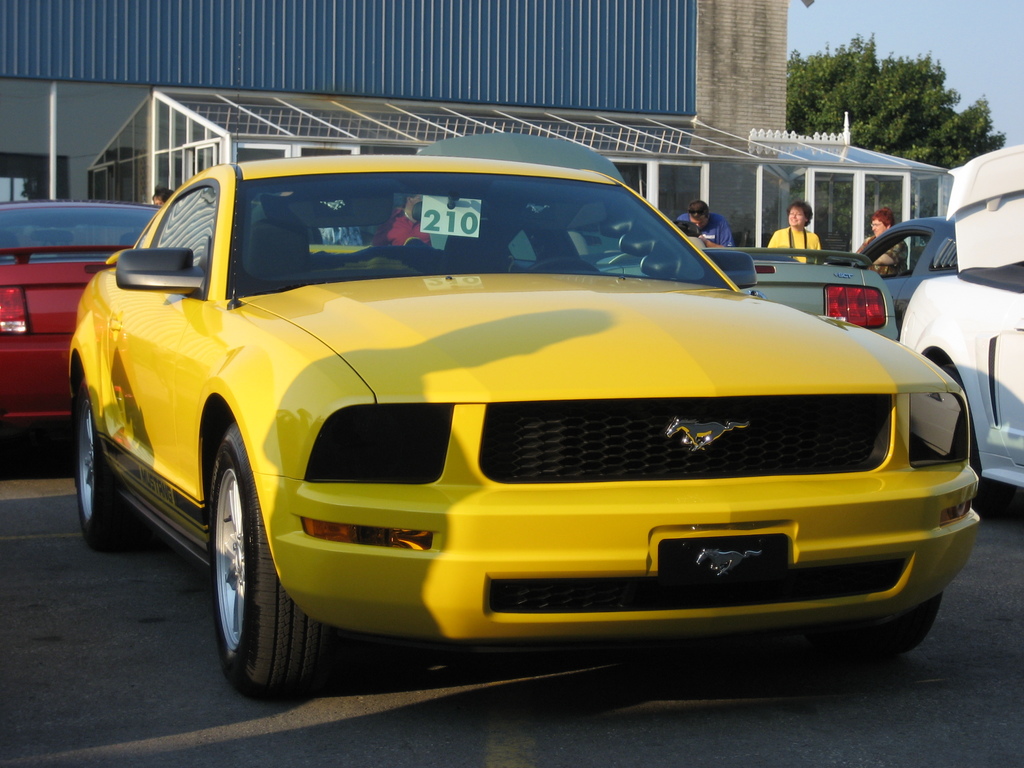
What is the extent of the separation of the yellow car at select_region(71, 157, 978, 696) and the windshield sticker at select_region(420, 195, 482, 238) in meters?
0.47

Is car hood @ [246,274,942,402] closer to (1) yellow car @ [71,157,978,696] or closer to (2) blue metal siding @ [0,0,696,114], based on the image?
(1) yellow car @ [71,157,978,696]

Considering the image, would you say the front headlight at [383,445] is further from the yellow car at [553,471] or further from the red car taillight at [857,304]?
the red car taillight at [857,304]

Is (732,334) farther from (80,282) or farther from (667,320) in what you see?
(80,282)

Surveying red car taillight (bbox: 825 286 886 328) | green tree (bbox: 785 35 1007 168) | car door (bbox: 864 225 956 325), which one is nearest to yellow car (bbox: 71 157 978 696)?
red car taillight (bbox: 825 286 886 328)

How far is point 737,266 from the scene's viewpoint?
4941 mm

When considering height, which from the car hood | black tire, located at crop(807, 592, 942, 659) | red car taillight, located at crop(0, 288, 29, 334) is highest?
the car hood

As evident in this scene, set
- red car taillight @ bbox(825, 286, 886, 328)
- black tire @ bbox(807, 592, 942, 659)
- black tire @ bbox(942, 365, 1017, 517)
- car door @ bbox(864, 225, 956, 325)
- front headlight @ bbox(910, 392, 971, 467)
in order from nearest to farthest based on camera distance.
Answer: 1. front headlight @ bbox(910, 392, 971, 467)
2. black tire @ bbox(807, 592, 942, 659)
3. black tire @ bbox(942, 365, 1017, 517)
4. red car taillight @ bbox(825, 286, 886, 328)
5. car door @ bbox(864, 225, 956, 325)

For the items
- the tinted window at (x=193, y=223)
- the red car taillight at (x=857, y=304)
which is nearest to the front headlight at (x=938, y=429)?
the tinted window at (x=193, y=223)

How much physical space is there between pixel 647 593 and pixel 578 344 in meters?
0.64

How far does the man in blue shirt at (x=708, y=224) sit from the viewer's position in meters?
13.6

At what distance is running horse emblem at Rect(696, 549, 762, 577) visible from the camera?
324 cm

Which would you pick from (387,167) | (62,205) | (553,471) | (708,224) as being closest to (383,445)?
(553,471)

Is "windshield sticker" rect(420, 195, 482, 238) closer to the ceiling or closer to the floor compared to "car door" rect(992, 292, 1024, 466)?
closer to the ceiling

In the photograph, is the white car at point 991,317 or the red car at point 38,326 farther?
the red car at point 38,326
